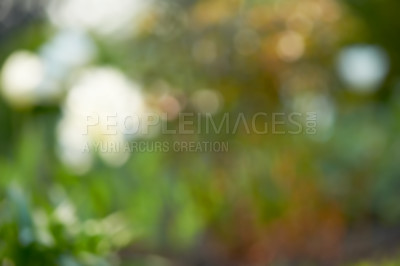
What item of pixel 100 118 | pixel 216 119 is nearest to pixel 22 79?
pixel 100 118

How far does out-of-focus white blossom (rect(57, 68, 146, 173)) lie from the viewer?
1.48 meters

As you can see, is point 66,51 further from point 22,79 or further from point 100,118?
point 100,118

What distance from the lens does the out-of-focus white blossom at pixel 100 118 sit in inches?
58.4

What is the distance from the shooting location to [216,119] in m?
1.99

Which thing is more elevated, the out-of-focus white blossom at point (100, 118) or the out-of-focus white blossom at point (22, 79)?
the out-of-focus white blossom at point (22, 79)

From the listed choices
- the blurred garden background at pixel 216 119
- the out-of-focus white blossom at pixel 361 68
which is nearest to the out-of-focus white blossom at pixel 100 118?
the blurred garden background at pixel 216 119

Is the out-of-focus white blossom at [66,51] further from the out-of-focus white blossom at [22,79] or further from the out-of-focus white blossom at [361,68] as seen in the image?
the out-of-focus white blossom at [361,68]

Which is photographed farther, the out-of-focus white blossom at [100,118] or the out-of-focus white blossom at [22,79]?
the out-of-focus white blossom at [22,79]

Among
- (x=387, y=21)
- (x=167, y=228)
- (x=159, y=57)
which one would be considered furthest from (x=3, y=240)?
(x=387, y=21)

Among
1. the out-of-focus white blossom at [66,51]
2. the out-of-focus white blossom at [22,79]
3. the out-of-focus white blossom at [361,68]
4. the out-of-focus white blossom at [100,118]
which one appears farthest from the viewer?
the out-of-focus white blossom at [361,68]

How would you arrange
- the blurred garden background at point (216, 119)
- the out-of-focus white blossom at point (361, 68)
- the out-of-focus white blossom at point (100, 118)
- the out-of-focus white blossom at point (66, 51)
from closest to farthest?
the blurred garden background at point (216, 119) → the out-of-focus white blossom at point (100, 118) → the out-of-focus white blossom at point (66, 51) → the out-of-focus white blossom at point (361, 68)

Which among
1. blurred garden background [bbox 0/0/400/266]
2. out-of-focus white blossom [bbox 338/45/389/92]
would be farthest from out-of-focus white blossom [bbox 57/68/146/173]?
out-of-focus white blossom [bbox 338/45/389/92]

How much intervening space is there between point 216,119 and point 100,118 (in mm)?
417

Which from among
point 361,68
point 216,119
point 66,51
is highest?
point 66,51
